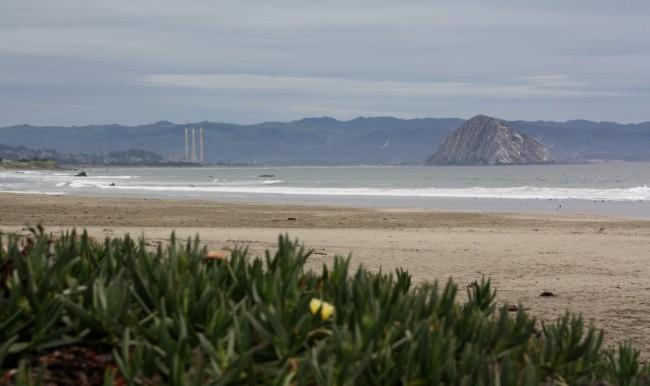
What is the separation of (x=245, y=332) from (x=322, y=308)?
0.35m

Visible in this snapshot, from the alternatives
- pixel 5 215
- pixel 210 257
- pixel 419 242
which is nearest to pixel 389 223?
pixel 419 242

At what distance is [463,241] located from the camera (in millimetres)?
16266

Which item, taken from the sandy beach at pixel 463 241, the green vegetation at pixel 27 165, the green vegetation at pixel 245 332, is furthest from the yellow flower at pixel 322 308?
the green vegetation at pixel 27 165

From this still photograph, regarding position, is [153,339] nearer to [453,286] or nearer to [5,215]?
[453,286]

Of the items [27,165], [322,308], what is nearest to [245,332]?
[322,308]

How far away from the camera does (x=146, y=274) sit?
125 inches

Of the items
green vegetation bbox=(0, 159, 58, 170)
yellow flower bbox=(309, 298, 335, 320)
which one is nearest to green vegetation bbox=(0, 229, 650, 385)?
yellow flower bbox=(309, 298, 335, 320)

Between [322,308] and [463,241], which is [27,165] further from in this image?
[322,308]

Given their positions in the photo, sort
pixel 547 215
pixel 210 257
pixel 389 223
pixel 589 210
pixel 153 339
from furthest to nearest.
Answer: pixel 589 210, pixel 547 215, pixel 389 223, pixel 210 257, pixel 153 339

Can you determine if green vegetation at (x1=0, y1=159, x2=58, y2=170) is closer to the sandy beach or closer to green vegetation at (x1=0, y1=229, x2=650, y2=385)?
the sandy beach

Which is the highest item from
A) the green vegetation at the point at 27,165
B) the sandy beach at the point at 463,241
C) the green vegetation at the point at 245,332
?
the green vegetation at the point at 27,165

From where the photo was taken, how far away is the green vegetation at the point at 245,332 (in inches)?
97.5

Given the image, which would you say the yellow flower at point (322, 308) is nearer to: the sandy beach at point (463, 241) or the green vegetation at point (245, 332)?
the green vegetation at point (245, 332)

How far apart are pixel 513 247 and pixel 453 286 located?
12.4 m
